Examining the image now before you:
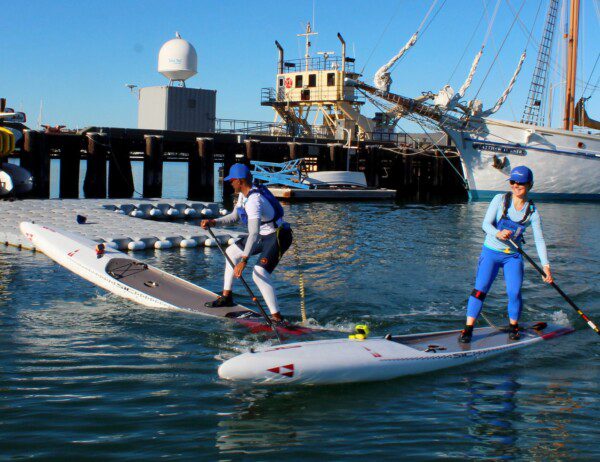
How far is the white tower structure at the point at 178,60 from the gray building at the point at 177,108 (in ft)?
5.94

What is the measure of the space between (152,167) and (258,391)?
25.8m

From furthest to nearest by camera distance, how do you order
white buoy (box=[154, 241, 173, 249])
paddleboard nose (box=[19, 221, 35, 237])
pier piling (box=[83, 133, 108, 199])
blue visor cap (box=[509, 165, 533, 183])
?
1. pier piling (box=[83, 133, 108, 199])
2. white buoy (box=[154, 241, 173, 249])
3. paddleboard nose (box=[19, 221, 35, 237])
4. blue visor cap (box=[509, 165, 533, 183])

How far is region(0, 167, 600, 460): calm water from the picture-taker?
5.60 meters

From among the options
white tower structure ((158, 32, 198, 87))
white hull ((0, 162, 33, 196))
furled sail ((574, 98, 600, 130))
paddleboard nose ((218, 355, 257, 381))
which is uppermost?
white tower structure ((158, 32, 198, 87))

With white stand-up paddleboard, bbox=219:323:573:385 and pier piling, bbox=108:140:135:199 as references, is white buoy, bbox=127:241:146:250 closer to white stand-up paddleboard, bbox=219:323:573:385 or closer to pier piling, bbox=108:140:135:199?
white stand-up paddleboard, bbox=219:323:573:385

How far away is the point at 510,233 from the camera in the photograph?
7648mm

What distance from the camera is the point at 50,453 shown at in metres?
5.34

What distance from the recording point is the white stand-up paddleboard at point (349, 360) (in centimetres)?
668

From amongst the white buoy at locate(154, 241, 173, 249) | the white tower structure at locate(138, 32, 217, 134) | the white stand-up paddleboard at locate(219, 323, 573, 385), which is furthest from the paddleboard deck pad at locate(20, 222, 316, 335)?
the white tower structure at locate(138, 32, 217, 134)

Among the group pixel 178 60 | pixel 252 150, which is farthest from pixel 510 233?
pixel 178 60

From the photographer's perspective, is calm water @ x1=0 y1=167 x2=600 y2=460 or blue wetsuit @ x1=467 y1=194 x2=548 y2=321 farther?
blue wetsuit @ x1=467 y1=194 x2=548 y2=321

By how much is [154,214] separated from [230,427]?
57.4 ft

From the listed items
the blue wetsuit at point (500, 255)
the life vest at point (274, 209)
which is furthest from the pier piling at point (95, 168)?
the blue wetsuit at point (500, 255)

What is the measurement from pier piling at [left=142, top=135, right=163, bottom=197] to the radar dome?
1464cm
